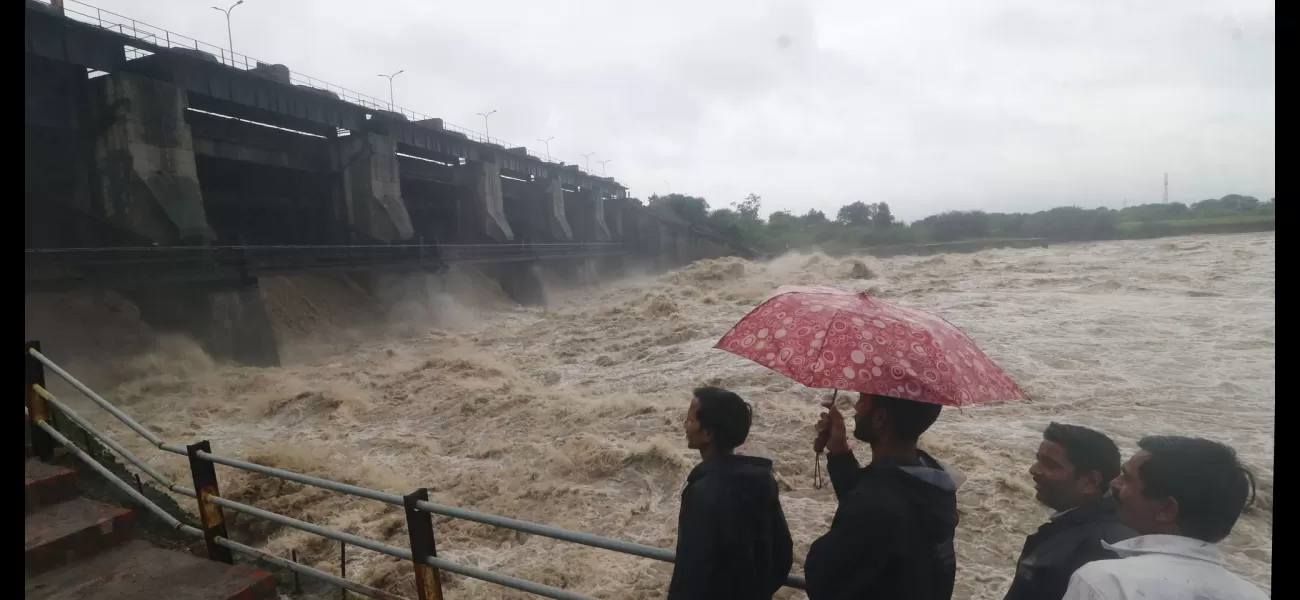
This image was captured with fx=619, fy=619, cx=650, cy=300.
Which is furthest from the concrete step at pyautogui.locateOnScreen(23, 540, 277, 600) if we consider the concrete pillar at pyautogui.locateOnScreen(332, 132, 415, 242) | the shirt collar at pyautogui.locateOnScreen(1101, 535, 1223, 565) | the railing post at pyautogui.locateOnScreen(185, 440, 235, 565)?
the concrete pillar at pyautogui.locateOnScreen(332, 132, 415, 242)

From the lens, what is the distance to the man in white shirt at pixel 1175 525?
1.35 meters

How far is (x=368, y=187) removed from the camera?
2189cm

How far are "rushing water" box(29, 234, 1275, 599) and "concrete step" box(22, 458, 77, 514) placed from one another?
1.93m

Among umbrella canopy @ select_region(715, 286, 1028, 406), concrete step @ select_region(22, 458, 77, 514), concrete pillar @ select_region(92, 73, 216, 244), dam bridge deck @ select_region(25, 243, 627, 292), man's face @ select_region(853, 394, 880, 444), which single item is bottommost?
concrete step @ select_region(22, 458, 77, 514)

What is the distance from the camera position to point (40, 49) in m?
13.7

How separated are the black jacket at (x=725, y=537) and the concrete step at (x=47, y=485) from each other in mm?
4314

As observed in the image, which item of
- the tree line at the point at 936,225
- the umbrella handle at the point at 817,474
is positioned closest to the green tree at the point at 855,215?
the tree line at the point at 936,225

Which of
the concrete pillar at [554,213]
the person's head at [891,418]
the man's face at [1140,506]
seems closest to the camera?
the man's face at [1140,506]

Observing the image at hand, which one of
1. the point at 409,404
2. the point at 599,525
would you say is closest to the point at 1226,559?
the point at 599,525

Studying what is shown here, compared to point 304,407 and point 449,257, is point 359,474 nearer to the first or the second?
point 304,407

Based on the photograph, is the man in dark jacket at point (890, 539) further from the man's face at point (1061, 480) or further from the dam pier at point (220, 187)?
the dam pier at point (220, 187)

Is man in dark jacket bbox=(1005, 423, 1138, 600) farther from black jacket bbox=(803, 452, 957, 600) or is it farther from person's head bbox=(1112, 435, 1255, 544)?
black jacket bbox=(803, 452, 957, 600)

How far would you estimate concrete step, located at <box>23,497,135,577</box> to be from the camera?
A: 3424mm

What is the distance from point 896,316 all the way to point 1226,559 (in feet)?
18.1
